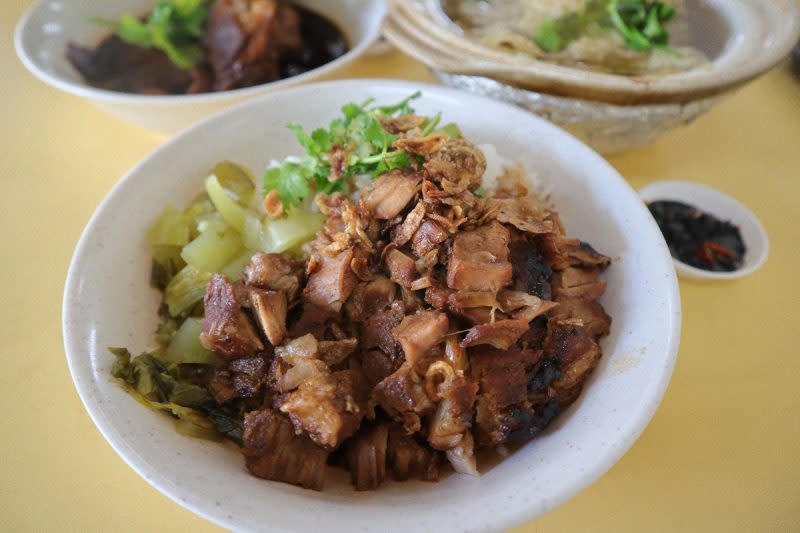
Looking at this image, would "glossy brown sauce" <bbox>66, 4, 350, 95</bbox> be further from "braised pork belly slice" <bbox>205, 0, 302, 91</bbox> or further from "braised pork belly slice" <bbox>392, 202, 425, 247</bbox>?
"braised pork belly slice" <bbox>392, 202, 425, 247</bbox>

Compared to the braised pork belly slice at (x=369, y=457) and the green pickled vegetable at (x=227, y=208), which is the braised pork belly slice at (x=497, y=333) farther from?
the green pickled vegetable at (x=227, y=208)

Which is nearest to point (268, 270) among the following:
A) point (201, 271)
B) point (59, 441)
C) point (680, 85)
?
point (201, 271)

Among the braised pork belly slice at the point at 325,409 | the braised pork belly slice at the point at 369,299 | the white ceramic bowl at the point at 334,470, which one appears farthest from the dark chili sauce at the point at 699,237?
the braised pork belly slice at the point at 325,409

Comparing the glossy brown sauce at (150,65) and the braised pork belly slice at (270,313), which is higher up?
the braised pork belly slice at (270,313)

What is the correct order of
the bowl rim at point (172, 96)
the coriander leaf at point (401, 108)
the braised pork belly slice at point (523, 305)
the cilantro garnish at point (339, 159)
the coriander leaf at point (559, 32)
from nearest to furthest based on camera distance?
1. the braised pork belly slice at point (523, 305)
2. the cilantro garnish at point (339, 159)
3. the coriander leaf at point (401, 108)
4. the bowl rim at point (172, 96)
5. the coriander leaf at point (559, 32)

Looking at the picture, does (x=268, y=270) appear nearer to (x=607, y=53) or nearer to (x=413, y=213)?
(x=413, y=213)

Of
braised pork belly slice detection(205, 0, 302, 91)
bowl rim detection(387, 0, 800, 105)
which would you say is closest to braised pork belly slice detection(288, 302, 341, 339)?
bowl rim detection(387, 0, 800, 105)

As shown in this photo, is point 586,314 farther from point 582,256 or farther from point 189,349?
point 189,349

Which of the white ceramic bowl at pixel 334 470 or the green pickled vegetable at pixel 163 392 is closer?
the white ceramic bowl at pixel 334 470
